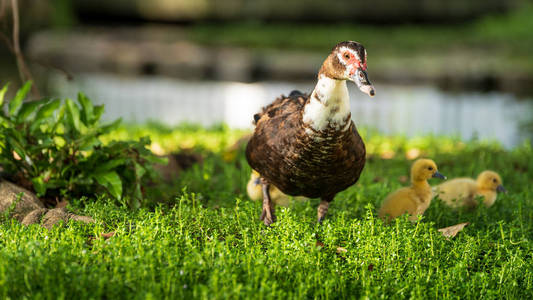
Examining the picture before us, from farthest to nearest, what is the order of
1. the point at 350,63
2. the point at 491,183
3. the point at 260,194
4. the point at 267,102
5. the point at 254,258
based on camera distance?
the point at 267,102, the point at 491,183, the point at 260,194, the point at 350,63, the point at 254,258

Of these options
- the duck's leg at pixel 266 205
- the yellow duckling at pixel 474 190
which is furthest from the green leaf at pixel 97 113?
the yellow duckling at pixel 474 190

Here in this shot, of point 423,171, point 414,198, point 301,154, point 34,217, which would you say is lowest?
point 34,217

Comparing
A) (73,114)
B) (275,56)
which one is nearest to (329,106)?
(73,114)

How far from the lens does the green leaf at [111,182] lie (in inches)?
166

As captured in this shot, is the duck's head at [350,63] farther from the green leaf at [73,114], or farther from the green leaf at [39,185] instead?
the green leaf at [39,185]

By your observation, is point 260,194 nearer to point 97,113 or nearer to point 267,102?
point 97,113

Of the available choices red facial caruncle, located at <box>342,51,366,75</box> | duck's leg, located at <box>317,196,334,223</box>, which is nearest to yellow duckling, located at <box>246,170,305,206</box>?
duck's leg, located at <box>317,196,334,223</box>

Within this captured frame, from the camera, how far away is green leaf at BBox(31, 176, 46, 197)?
168 inches

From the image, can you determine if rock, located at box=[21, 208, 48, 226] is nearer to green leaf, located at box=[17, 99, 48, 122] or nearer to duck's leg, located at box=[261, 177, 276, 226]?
green leaf, located at box=[17, 99, 48, 122]

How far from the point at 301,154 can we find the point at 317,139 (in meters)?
0.16

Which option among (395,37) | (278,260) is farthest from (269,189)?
(395,37)

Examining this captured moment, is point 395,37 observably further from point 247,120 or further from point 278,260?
point 278,260

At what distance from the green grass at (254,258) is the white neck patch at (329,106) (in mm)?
525

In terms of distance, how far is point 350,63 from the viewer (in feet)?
11.2
